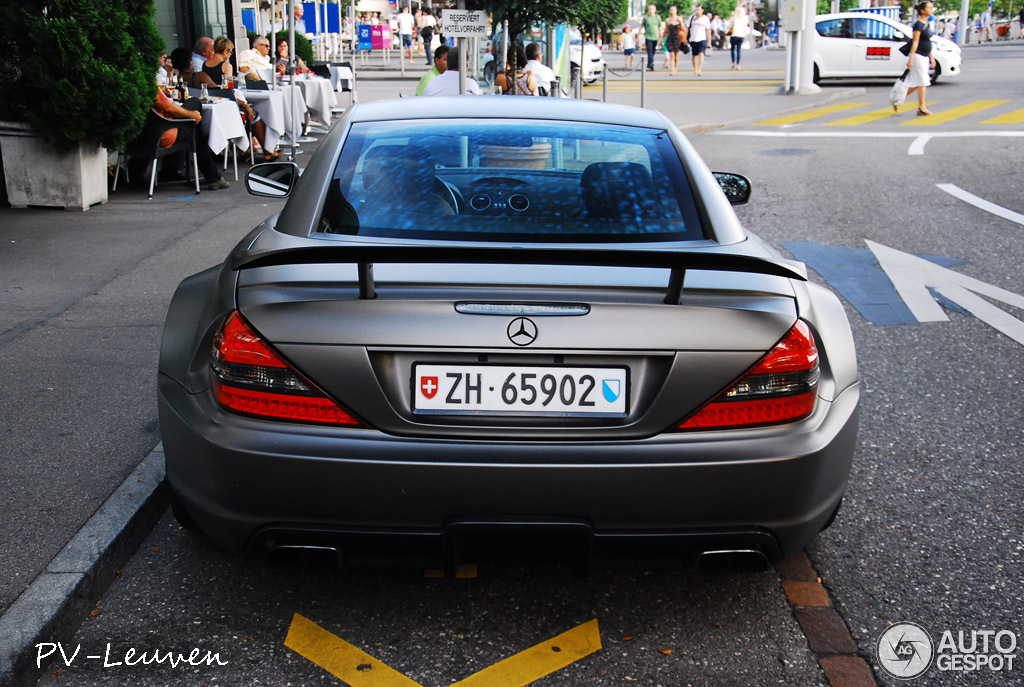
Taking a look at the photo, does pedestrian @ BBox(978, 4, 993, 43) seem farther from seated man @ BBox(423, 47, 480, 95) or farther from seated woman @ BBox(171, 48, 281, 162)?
seated man @ BBox(423, 47, 480, 95)

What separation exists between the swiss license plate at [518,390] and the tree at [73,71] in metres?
8.42

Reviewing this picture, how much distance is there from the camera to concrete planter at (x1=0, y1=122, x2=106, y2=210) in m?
10.3

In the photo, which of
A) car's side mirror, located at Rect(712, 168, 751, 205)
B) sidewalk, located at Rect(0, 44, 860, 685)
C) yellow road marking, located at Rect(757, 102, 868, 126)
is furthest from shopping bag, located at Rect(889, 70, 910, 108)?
car's side mirror, located at Rect(712, 168, 751, 205)

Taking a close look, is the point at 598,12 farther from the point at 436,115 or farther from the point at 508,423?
the point at 508,423

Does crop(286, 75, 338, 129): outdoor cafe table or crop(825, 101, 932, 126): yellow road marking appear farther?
crop(825, 101, 932, 126): yellow road marking

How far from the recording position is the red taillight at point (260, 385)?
2.73m

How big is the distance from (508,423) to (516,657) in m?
0.72

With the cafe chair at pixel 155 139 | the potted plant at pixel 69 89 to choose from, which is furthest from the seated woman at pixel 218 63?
the potted plant at pixel 69 89

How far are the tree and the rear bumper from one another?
26.6 feet

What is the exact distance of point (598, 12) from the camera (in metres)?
16.3

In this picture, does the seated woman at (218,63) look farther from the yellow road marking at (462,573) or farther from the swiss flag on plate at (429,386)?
the swiss flag on plate at (429,386)

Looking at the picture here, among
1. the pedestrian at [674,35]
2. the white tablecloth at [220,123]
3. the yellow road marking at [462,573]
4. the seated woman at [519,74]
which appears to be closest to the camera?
the yellow road marking at [462,573]

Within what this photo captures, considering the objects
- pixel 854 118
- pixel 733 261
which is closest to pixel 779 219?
pixel 733 261

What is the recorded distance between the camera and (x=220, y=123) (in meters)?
12.0
